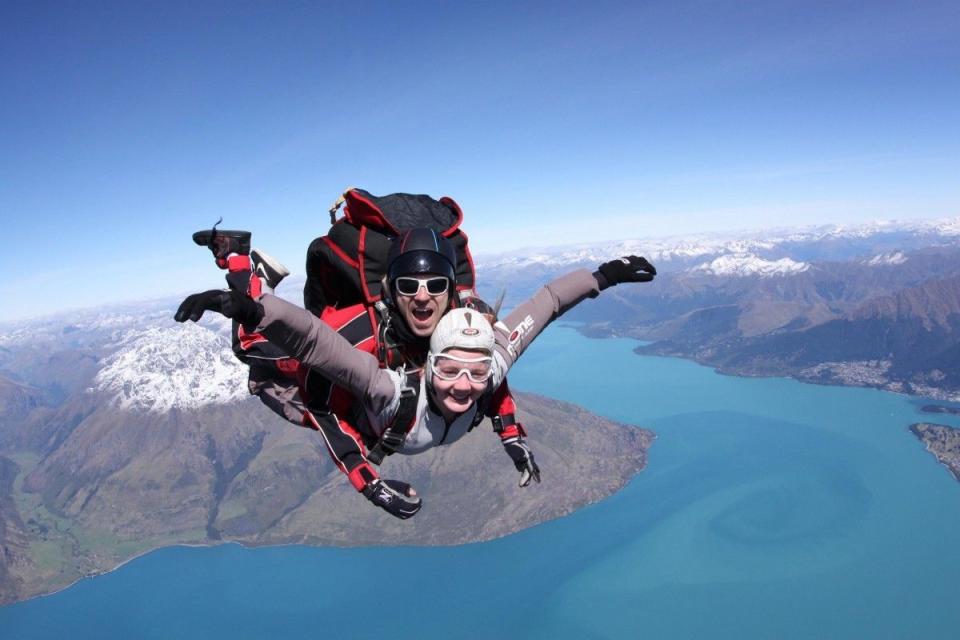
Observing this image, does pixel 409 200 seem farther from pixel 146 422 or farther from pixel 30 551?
pixel 146 422

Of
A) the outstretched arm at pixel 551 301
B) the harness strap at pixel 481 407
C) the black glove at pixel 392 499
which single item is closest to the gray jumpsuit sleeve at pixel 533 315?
the outstretched arm at pixel 551 301

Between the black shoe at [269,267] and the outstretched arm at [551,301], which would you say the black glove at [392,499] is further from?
the black shoe at [269,267]

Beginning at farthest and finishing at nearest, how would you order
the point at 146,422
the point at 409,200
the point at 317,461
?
the point at 146,422
the point at 317,461
the point at 409,200

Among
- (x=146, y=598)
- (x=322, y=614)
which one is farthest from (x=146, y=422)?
(x=322, y=614)

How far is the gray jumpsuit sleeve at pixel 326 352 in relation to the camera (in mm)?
2449

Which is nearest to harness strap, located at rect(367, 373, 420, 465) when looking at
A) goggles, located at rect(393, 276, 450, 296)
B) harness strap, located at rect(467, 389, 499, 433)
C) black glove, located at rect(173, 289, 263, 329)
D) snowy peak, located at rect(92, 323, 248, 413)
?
goggles, located at rect(393, 276, 450, 296)

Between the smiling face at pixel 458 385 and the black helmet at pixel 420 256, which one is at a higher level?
the black helmet at pixel 420 256

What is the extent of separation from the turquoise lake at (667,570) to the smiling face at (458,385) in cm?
6743

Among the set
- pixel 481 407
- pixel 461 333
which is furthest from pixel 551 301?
pixel 461 333

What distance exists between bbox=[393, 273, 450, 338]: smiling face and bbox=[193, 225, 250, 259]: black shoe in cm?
107

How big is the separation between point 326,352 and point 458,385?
796mm

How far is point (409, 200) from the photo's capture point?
3.74 m

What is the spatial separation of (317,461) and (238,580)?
182 feet

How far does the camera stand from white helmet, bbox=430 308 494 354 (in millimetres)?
3002
